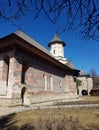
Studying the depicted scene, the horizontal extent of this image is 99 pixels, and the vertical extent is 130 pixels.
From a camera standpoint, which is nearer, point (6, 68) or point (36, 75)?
point (6, 68)

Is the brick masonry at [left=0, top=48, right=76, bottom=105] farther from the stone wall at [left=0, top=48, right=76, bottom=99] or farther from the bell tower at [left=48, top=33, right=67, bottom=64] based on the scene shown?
the bell tower at [left=48, top=33, right=67, bottom=64]

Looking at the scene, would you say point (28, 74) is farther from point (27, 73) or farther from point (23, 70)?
Answer: point (23, 70)

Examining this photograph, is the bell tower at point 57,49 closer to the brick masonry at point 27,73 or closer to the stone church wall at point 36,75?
the stone church wall at point 36,75

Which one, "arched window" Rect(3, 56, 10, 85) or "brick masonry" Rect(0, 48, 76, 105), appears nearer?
"brick masonry" Rect(0, 48, 76, 105)

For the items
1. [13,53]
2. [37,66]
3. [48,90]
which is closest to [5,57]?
[13,53]

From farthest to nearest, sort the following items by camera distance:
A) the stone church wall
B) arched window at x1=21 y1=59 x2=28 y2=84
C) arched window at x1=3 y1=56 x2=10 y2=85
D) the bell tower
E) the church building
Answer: the bell tower, arched window at x1=21 y1=59 x2=28 y2=84, arched window at x1=3 y1=56 x2=10 y2=85, the stone church wall, the church building

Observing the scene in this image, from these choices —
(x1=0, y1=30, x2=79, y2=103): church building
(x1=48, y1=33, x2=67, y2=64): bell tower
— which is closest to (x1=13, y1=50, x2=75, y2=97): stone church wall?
(x1=0, y1=30, x2=79, y2=103): church building

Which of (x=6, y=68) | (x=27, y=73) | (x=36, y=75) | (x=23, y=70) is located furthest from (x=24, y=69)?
(x=6, y=68)

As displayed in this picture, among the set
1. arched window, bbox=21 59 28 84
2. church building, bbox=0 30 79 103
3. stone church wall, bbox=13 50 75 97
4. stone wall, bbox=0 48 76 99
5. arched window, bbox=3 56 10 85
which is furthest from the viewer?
arched window, bbox=21 59 28 84

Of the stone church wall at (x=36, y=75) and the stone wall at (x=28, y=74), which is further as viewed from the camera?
the stone church wall at (x=36, y=75)

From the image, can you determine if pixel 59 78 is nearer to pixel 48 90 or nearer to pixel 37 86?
pixel 48 90

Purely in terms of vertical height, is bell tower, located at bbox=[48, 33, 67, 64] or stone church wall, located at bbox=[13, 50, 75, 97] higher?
bell tower, located at bbox=[48, 33, 67, 64]

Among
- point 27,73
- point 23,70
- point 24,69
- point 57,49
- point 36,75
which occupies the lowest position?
point 36,75

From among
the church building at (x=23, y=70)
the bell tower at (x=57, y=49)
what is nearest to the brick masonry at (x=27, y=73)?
the church building at (x=23, y=70)
